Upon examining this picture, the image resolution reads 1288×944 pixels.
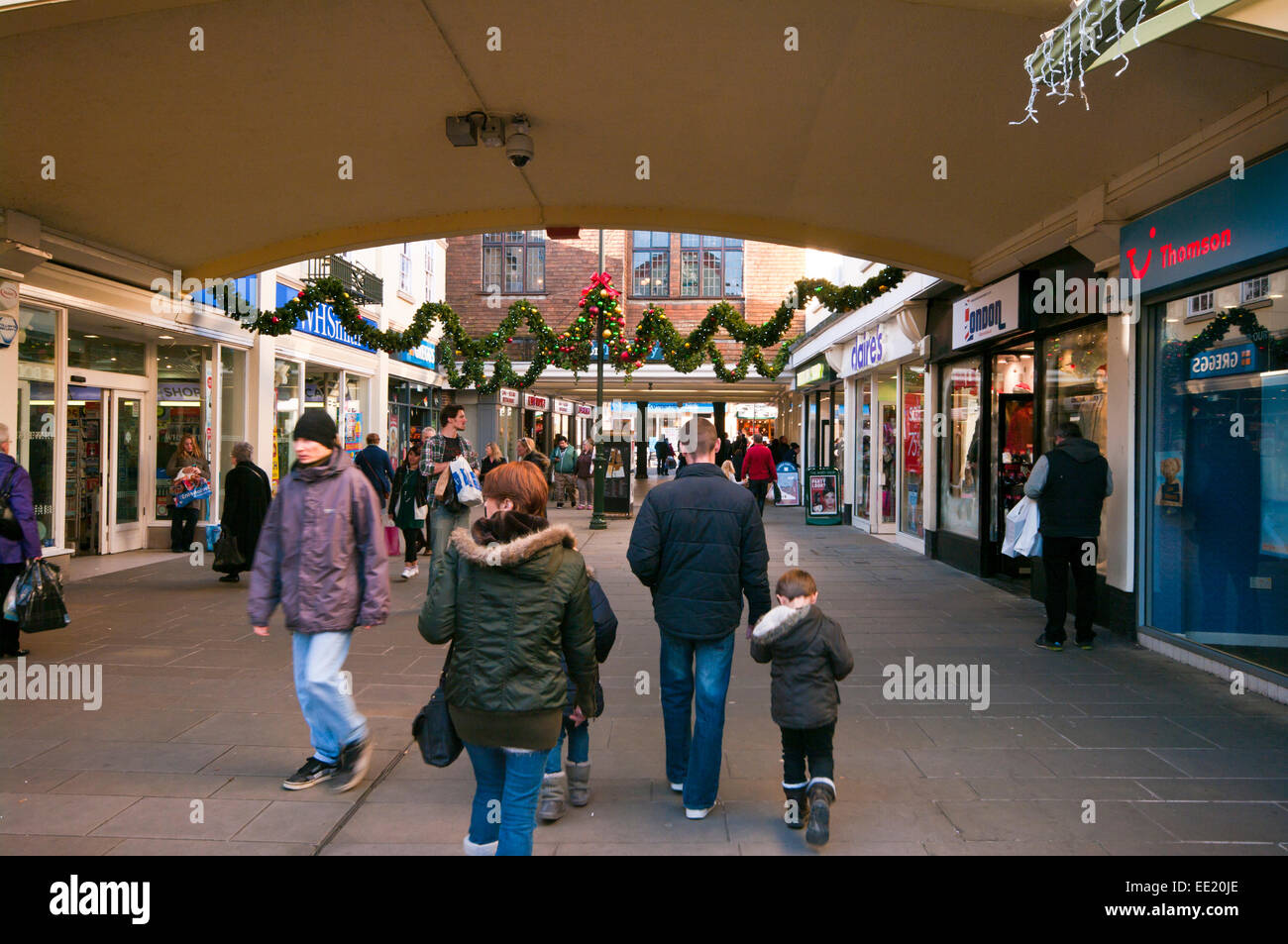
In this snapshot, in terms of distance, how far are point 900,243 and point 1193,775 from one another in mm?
→ 6698

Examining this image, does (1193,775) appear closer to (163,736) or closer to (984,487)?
(163,736)

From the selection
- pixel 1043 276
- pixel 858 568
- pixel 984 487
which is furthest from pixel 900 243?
pixel 858 568

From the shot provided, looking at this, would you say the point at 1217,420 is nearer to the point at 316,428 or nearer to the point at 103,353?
the point at 316,428

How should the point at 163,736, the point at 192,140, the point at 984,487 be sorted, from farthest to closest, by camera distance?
the point at 984,487 → the point at 192,140 → the point at 163,736

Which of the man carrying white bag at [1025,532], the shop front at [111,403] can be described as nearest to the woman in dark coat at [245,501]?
the shop front at [111,403]

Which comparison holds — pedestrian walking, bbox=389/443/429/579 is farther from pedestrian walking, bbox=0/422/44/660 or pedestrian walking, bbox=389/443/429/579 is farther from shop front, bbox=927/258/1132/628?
shop front, bbox=927/258/1132/628

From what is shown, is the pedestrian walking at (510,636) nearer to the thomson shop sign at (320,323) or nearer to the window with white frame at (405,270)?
the thomson shop sign at (320,323)

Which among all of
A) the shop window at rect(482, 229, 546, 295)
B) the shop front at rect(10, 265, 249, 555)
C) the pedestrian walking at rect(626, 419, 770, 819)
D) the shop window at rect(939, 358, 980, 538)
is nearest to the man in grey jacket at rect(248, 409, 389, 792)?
the pedestrian walking at rect(626, 419, 770, 819)

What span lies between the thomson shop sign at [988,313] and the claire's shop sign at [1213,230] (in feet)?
7.00

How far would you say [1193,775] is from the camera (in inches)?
176

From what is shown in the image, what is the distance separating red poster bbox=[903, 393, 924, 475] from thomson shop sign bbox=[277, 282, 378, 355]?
8988mm

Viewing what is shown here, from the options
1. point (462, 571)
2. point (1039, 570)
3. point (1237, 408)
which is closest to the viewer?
point (462, 571)

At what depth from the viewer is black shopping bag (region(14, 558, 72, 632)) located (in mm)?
6328

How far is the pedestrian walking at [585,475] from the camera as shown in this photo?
22312 millimetres
